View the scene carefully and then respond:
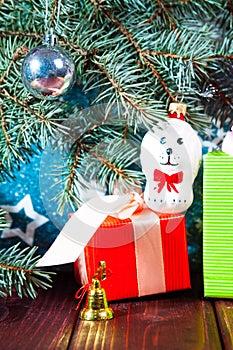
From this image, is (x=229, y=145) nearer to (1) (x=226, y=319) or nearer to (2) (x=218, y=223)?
(2) (x=218, y=223)

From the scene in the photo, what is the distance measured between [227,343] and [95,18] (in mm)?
563

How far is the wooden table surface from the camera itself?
77 cm

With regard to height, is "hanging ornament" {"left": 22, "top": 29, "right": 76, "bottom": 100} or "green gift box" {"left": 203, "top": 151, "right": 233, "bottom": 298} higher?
"hanging ornament" {"left": 22, "top": 29, "right": 76, "bottom": 100}

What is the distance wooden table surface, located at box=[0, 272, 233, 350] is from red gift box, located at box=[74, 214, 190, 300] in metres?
0.02

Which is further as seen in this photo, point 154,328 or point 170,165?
point 170,165

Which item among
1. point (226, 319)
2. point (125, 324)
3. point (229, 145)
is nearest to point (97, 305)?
point (125, 324)

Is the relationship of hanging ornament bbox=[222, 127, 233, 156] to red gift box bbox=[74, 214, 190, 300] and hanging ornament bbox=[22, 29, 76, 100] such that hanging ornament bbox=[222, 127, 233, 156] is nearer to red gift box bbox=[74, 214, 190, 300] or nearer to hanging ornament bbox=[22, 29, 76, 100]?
red gift box bbox=[74, 214, 190, 300]

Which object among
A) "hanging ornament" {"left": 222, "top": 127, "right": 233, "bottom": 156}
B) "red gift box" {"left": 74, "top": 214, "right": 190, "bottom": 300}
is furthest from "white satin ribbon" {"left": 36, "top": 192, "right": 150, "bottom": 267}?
"hanging ornament" {"left": 222, "top": 127, "right": 233, "bottom": 156}

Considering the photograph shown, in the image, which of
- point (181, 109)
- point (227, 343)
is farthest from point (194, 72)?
point (227, 343)

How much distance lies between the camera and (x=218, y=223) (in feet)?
3.01

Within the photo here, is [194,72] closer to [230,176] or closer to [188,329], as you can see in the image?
[230,176]

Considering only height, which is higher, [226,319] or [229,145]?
[229,145]

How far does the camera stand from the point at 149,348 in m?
0.75

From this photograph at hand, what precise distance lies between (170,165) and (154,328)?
24 cm
